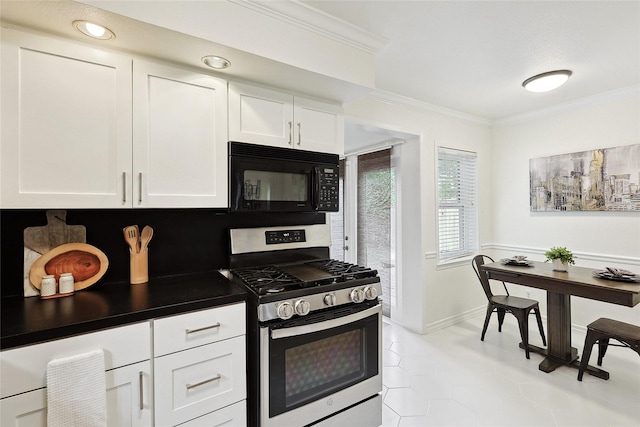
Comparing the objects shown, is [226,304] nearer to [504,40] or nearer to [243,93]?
[243,93]

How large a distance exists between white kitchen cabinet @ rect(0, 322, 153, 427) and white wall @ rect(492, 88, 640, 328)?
4184mm

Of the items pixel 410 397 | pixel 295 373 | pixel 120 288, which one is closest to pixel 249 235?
pixel 120 288

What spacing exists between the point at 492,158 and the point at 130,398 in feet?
15.0

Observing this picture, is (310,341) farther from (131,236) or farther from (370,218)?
(370,218)

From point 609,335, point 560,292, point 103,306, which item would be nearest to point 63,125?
point 103,306

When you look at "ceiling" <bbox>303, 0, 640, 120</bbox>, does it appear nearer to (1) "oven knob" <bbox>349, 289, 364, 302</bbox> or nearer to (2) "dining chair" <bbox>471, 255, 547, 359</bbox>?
(1) "oven knob" <bbox>349, 289, 364, 302</bbox>

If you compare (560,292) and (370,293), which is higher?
(370,293)

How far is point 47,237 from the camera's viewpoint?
1.54 m

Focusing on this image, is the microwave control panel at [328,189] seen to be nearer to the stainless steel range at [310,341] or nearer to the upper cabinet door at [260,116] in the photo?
the upper cabinet door at [260,116]

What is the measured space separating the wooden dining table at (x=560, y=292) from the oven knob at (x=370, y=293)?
69.9 inches

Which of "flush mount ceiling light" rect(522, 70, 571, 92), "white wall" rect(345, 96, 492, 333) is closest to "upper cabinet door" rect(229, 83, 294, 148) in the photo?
"white wall" rect(345, 96, 492, 333)

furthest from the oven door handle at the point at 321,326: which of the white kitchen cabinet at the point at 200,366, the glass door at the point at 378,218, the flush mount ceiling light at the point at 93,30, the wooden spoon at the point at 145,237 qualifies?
the glass door at the point at 378,218

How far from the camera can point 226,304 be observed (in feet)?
4.74

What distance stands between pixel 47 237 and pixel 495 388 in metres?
3.19
